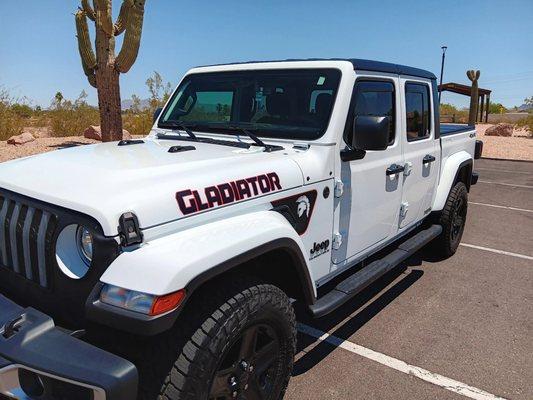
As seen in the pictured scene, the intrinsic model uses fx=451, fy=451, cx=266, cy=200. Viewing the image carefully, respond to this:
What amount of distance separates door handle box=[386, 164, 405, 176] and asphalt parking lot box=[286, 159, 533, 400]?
3.88ft

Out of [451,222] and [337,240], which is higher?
[337,240]

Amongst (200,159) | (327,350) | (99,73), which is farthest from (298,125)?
(99,73)

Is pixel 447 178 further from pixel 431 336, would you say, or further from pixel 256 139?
pixel 256 139

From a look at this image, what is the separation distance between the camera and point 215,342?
6.07 ft

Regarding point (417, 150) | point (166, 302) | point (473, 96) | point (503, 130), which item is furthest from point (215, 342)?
point (473, 96)

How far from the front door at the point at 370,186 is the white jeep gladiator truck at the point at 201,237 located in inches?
0.6

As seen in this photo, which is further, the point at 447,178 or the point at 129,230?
the point at 447,178

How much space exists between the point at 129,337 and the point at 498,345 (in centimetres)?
270

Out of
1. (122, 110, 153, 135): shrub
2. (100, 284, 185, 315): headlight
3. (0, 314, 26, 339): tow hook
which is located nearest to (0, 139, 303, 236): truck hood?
(100, 284, 185, 315): headlight

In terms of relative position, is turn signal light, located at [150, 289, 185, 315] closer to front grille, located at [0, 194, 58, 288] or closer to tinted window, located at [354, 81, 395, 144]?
front grille, located at [0, 194, 58, 288]

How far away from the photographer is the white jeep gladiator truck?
170 cm

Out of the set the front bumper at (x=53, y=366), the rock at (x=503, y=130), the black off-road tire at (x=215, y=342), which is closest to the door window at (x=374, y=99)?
the black off-road tire at (x=215, y=342)

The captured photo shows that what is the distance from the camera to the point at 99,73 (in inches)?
483

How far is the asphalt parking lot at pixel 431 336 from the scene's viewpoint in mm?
2781
